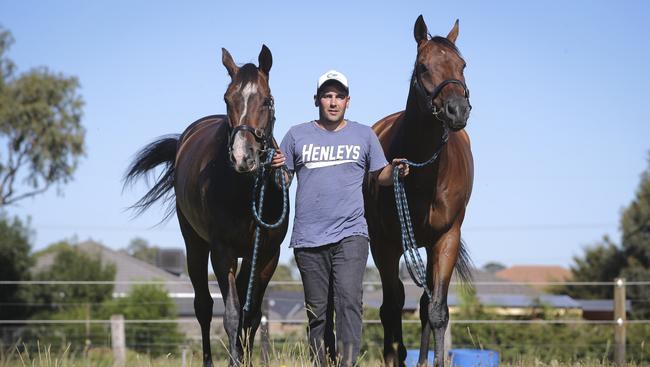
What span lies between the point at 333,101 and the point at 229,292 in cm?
A: 169

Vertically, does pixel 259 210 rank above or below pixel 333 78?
below

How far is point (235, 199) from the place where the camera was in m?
5.93

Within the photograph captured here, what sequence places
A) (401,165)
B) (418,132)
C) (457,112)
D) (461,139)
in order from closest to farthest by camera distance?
1. (457,112)
2. (401,165)
3. (418,132)
4. (461,139)

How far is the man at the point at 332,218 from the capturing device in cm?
485

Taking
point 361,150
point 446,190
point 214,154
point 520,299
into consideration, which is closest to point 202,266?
point 214,154

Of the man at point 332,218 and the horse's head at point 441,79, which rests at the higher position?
the horse's head at point 441,79

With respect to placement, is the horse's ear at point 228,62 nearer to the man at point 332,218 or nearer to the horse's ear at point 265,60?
the horse's ear at point 265,60

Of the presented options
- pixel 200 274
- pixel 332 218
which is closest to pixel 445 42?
pixel 332 218

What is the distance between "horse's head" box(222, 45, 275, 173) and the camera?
502cm

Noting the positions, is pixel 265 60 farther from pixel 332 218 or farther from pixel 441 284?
pixel 441 284

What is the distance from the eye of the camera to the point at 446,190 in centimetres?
627

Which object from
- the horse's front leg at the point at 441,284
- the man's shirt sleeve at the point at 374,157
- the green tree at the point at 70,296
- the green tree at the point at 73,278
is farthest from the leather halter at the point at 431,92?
the green tree at the point at 73,278

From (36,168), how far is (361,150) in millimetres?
29817

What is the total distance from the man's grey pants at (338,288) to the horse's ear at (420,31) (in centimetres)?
202
